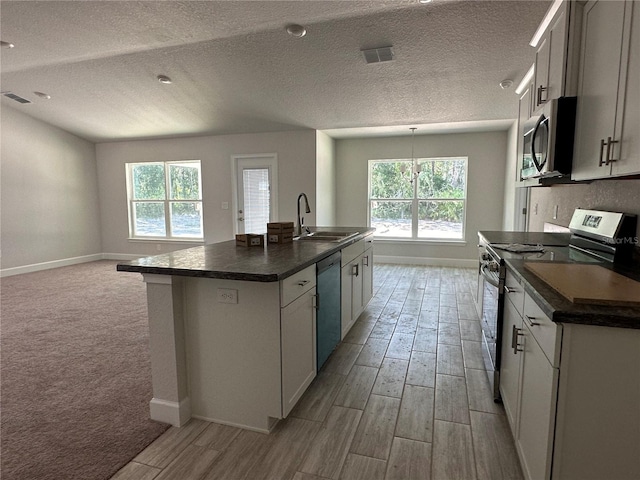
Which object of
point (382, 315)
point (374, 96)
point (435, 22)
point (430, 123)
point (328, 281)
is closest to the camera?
point (328, 281)

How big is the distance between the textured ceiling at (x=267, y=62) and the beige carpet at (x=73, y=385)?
2940mm

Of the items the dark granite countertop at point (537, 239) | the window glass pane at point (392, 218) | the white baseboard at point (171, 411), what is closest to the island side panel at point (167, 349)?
Result: the white baseboard at point (171, 411)

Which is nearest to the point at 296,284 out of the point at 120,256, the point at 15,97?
the point at 15,97

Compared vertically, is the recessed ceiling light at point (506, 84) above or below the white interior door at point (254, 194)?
above

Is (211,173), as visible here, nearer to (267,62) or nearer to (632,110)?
(267,62)

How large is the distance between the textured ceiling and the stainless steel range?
191 cm

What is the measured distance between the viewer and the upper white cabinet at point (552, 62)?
189 cm

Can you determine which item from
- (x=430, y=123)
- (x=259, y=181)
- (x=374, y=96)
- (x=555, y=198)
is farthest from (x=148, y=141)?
(x=555, y=198)

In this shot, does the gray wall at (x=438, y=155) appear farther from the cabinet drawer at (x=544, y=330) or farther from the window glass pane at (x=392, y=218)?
the cabinet drawer at (x=544, y=330)

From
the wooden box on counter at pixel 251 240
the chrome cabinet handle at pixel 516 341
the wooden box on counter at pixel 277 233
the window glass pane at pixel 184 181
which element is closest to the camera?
the chrome cabinet handle at pixel 516 341

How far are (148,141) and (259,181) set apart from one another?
8.28 ft

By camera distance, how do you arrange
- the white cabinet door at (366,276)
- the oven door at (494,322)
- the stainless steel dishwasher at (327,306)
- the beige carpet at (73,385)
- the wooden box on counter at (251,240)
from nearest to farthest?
the beige carpet at (73,385)
the oven door at (494,322)
the stainless steel dishwasher at (327,306)
the wooden box on counter at (251,240)
the white cabinet door at (366,276)

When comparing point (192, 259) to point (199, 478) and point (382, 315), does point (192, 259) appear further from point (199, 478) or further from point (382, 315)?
point (382, 315)

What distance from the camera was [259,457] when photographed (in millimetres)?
1735
